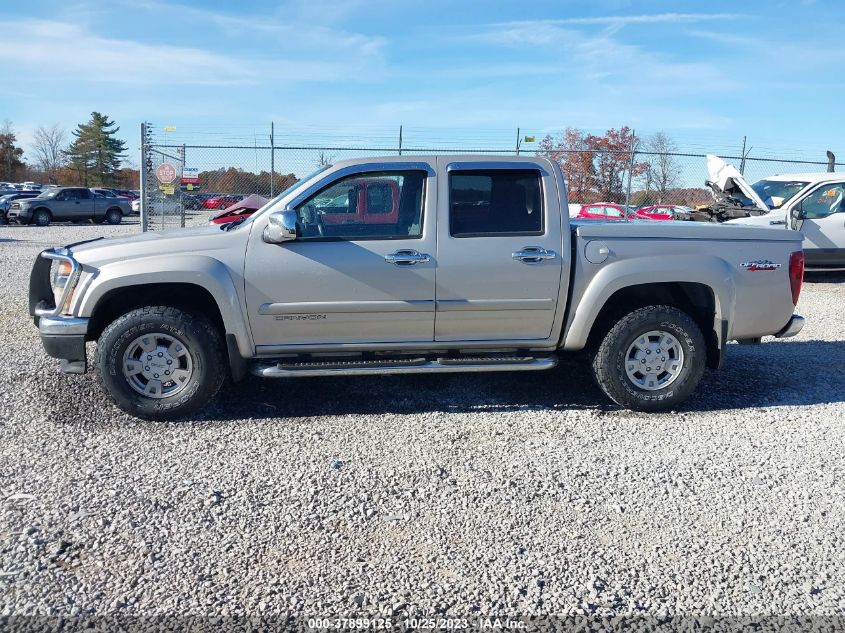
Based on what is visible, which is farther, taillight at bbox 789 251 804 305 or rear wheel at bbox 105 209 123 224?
rear wheel at bbox 105 209 123 224

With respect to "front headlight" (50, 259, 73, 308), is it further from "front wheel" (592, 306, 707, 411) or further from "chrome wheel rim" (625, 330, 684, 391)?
"chrome wheel rim" (625, 330, 684, 391)

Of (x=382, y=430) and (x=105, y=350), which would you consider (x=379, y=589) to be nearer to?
(x=382, y=430)

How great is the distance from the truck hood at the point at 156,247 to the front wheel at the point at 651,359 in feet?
8.88

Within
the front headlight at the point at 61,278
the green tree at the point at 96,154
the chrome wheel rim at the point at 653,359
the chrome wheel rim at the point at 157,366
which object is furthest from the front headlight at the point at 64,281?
the green tree at the point at 96,154

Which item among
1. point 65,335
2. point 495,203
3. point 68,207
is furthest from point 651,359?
point 68,207

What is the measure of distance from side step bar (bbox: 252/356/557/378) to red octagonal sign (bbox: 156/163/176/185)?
12030 millimetres

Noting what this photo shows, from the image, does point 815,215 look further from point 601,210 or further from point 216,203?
point 216,203

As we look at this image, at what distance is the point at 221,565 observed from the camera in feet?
10.4

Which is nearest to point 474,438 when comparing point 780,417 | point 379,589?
point 379,589

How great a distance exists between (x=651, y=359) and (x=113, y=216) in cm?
2882

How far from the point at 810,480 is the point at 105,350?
14.6ft

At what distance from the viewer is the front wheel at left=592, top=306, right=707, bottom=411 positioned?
5.15m

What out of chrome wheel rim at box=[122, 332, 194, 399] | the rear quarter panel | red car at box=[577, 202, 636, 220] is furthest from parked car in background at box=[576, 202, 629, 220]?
chrome wheel rim at box=[122, 332, 194, 399]

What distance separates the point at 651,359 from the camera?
525cm
